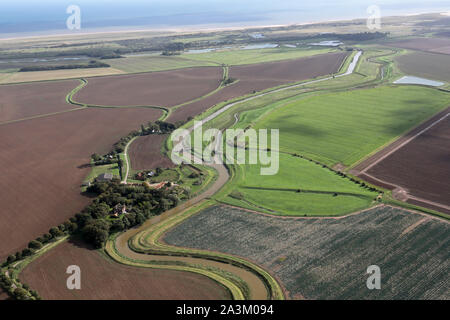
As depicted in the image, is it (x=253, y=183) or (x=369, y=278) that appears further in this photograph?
(x=253, y=183)

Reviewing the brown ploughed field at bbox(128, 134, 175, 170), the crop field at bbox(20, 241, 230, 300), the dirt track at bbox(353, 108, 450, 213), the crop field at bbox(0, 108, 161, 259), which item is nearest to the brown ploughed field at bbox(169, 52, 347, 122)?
the crop field at bbox(0, 108, 161, 259)

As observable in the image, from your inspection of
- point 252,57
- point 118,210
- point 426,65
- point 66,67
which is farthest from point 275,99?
point 66,67

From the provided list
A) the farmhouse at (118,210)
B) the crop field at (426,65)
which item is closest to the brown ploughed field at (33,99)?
the farmhouse at (118,210)

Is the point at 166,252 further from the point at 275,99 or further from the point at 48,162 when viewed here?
the point at 275,99

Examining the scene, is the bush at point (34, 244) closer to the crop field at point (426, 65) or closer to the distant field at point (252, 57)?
the crop field at point (426, 65)

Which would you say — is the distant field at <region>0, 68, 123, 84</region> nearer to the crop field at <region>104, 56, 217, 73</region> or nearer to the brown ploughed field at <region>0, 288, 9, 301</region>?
the crop field at <region>104, 56, 217, 73</region>
